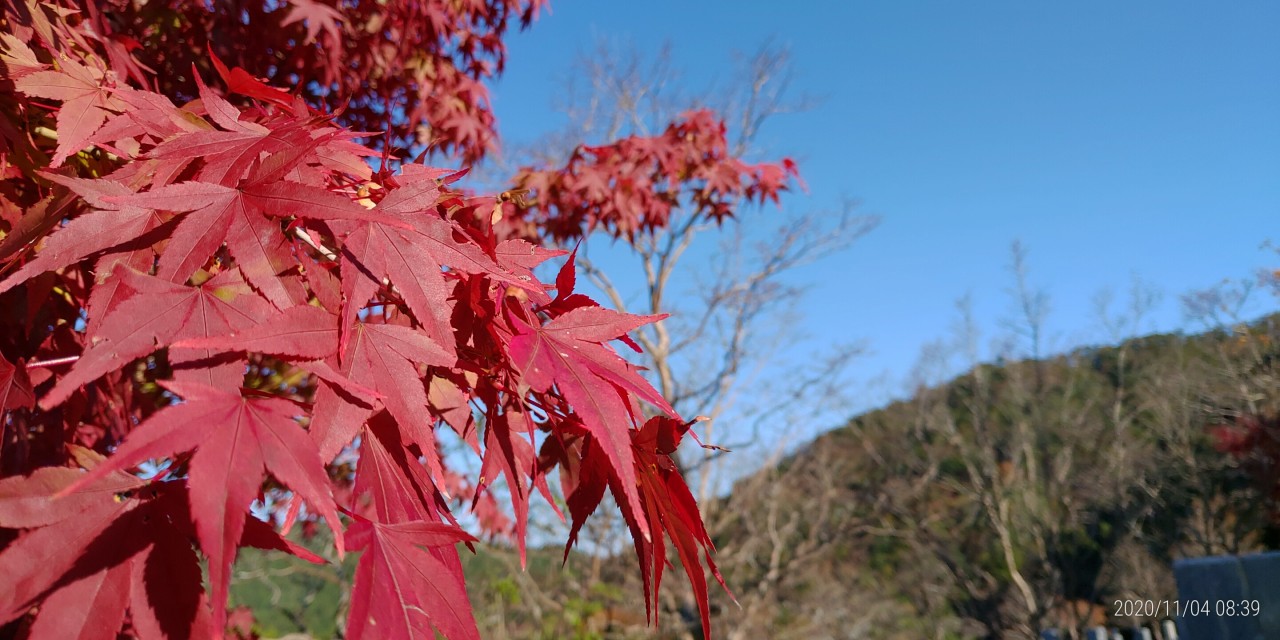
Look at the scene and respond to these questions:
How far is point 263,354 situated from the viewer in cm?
70

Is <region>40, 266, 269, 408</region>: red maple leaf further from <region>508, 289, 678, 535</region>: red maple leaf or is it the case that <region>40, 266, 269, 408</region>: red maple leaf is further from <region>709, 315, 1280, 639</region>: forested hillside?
<region>709, 315, 1280, 639</region>: forested hillside

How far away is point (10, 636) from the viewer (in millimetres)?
900

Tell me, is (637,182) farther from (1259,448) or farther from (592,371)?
(1259,448)

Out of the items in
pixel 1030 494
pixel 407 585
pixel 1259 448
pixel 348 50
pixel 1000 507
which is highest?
pixel 348 50

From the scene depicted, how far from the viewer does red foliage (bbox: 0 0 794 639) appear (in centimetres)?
48

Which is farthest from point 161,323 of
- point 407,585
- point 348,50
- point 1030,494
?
point 1030,494

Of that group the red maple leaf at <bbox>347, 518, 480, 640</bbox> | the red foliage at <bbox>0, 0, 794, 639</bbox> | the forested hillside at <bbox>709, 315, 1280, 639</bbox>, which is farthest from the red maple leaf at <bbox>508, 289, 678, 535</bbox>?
the forested hillside at <bbox>709, 315, 1280, 639</bbox>

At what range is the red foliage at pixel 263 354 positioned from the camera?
480 millimetres

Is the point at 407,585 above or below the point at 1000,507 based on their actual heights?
below

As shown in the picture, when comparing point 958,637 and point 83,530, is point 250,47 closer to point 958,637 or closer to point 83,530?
point 83,530

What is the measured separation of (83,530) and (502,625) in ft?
18.3

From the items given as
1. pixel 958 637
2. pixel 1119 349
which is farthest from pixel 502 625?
pixel 1119 349

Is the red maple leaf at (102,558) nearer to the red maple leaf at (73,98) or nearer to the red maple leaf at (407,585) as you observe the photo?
the red maple leaf at (407,585)

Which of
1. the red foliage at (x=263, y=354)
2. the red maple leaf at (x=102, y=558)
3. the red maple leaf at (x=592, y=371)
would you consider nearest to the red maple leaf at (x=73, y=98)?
the red foliage at (x=263, y=354)
